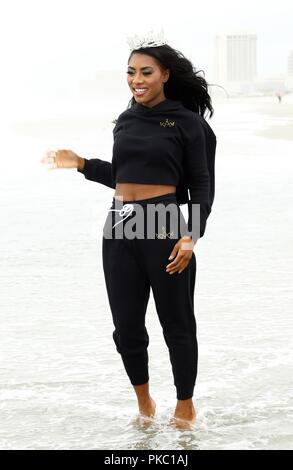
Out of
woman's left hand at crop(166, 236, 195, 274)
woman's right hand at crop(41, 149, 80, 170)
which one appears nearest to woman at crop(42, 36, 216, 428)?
woman's left hand at crop(166, 236, 195, 274)

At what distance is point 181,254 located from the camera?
3.93 meters

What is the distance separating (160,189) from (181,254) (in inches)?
11.6

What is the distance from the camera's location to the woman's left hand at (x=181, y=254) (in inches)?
155

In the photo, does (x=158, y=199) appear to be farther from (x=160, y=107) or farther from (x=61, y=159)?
(x=61, y=159)

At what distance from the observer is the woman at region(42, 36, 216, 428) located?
13.0 ft

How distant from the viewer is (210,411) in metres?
4.52

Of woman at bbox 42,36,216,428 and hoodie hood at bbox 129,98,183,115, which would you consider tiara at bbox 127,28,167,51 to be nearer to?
woman at bbox 42,36,216,428

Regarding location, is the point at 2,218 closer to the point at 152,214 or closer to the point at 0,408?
the point at 0,408

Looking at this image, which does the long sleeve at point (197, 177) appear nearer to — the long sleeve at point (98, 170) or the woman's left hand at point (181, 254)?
the woman's left hand at point (181, 254)

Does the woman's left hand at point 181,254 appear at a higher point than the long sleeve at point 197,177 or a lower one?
lower

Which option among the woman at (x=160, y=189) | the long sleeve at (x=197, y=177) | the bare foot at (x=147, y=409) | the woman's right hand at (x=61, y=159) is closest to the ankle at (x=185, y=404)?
the woman at (x=160, y=189)

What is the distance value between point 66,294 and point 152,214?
3022mm

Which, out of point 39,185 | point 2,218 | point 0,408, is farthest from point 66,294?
point 39,185

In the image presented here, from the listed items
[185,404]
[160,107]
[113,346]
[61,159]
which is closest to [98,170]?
[61,159]
